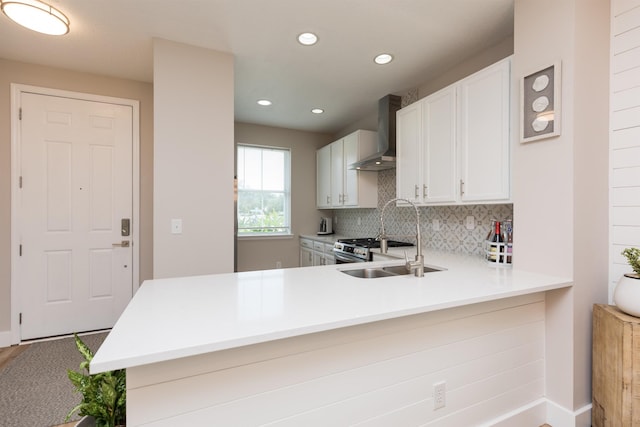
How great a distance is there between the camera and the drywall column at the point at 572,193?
5.32ft

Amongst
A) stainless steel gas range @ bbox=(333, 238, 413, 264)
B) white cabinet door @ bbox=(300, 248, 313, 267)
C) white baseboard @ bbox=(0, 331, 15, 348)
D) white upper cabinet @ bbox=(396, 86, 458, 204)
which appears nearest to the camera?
white upper cabinet @ bbox=(396, 86, 458, 204)

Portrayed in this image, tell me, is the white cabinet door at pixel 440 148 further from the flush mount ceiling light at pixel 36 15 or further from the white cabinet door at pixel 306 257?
the flush mount ceiling light at pixel 36 15

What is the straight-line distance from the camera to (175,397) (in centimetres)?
100

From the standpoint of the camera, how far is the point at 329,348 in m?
1.24

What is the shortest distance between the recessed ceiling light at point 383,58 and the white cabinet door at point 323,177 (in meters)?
2.03

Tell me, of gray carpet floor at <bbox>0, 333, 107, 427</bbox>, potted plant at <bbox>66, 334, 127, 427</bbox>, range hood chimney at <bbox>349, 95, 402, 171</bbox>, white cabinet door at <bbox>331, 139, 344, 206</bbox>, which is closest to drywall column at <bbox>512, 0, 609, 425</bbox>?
range hood chimney at <bbox>349, 95, 402, 171</bbox>

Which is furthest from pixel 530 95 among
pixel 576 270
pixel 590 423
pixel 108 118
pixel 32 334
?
pixel 32 334

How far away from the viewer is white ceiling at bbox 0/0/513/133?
6.54 ft

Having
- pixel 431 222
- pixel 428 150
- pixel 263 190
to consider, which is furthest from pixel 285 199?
pixel 428 150

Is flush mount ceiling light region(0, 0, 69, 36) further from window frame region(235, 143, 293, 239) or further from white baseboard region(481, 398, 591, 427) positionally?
white baseboard region(481, 398, 591, 427)

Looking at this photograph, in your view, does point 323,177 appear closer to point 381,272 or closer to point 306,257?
point 306,257

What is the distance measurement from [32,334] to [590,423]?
450 centimetres

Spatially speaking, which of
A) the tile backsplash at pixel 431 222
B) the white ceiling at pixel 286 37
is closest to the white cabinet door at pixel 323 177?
the tile backsplash at pixel 431 222

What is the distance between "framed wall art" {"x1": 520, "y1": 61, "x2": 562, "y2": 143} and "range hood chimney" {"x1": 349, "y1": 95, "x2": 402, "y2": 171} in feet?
5.22
